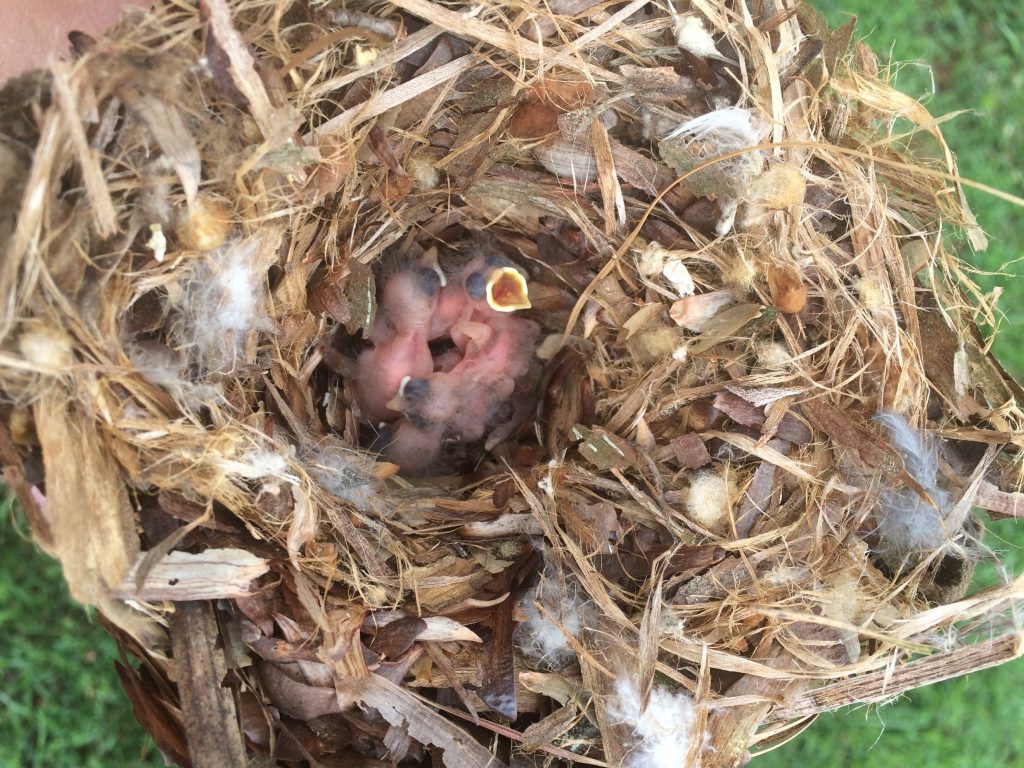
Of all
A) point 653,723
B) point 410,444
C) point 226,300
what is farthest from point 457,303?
point 653,723

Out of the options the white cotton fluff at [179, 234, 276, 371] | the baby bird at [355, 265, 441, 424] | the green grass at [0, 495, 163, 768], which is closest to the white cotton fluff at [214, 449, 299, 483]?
the white cotton fluff at [179, 234, 276, 371]

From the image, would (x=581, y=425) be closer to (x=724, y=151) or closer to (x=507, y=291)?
(x=507, y=291)

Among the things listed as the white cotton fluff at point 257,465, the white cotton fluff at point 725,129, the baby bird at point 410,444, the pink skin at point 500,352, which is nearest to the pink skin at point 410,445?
the baby bird at point 410,444

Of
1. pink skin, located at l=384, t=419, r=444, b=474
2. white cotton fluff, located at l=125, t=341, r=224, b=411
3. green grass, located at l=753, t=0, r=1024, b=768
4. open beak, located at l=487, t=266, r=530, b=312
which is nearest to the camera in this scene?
white cotton fluff, located at l=125, t=341, r=224, b=411

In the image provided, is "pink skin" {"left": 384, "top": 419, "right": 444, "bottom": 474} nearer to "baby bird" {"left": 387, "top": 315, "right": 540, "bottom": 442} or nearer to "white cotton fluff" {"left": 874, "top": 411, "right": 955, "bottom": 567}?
"baby bird" {"left": 387, "top": 315, "right": 540, "bottom": 442}

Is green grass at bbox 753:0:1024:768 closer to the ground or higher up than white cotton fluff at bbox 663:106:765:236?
closer to the ground

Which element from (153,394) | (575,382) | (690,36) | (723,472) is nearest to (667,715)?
(723,472)

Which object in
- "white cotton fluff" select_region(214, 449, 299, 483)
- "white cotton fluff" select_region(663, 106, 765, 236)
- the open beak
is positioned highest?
"white cotton fluff" select_region(663, 106, 765, 236)
